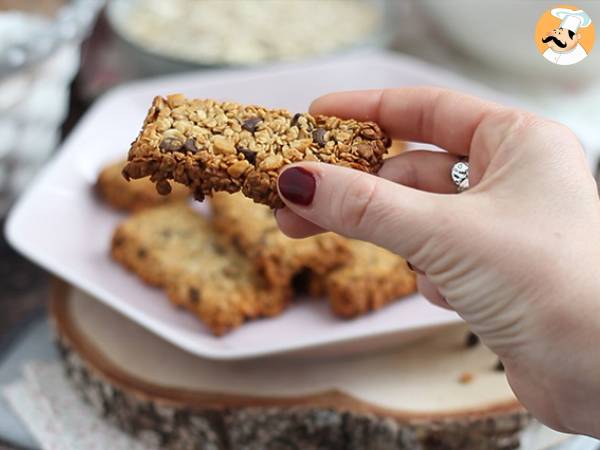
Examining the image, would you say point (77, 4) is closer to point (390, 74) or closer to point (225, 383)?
point (390, 74)

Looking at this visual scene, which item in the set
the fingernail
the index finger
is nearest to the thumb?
the fingernail

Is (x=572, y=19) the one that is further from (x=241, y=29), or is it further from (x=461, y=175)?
(x=241, y=29)

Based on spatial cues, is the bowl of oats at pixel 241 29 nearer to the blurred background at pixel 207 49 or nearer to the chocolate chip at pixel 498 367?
the blurred background at pixel 207 49

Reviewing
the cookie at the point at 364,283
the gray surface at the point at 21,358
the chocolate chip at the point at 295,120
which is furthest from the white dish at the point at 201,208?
the chocolate chip at the point at 295,120

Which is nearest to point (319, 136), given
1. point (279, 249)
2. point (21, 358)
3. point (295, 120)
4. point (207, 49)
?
point (295, 120)

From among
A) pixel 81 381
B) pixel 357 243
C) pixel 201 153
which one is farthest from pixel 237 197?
pixel 201 153

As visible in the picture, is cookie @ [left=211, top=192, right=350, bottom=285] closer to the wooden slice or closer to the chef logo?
the wooden slice
